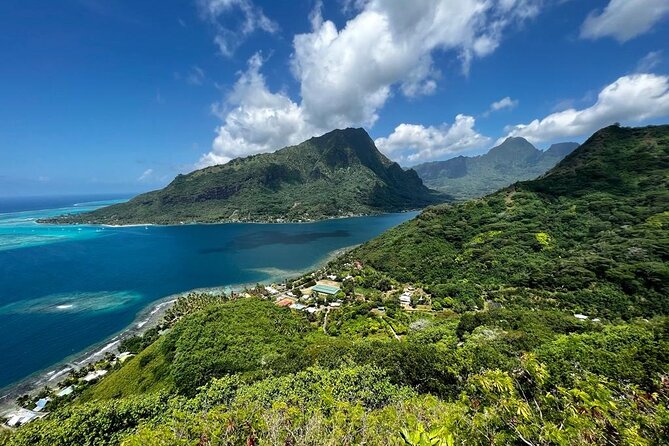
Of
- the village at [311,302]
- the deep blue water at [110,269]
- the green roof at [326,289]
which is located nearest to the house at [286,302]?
the village at [311,302]

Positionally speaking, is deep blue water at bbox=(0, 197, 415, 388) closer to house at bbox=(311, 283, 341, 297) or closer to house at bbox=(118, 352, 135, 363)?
house at bbox=(118, 352, 135, 363)

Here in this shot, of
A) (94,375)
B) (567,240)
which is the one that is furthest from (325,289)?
(567,240)

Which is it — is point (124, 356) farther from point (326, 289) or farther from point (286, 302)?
point (326, 289)

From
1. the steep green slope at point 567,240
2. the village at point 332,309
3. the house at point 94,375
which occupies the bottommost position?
the house at point 94,375

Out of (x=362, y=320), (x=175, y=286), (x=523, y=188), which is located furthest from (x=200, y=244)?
(x=523, y=188)

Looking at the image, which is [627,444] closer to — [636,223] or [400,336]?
[400,336]

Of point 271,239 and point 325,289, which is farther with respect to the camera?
point 271,239

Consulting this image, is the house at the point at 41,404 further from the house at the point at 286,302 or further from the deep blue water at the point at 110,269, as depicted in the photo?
the house at the point at 286,302

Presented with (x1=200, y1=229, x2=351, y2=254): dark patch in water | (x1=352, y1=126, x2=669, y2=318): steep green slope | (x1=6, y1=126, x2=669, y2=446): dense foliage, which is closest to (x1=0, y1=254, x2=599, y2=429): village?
(x1=6, y1=126, x2=669, y2=446): dense foliage
